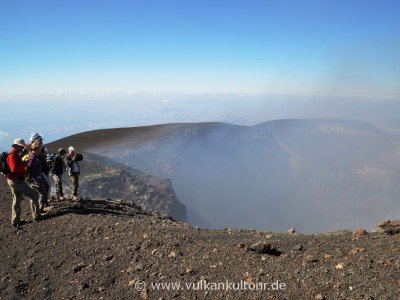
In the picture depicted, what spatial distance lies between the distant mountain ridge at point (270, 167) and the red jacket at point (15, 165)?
742 inches

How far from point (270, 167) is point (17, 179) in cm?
5423

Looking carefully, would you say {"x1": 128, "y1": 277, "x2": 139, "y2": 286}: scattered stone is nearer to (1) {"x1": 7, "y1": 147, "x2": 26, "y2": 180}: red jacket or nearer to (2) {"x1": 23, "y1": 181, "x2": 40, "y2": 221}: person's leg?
(2) {"x1": 23, "y1": 181, "x2": 40, "y2": 221}: person's leg

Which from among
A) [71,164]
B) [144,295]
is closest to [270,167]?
[71,164]

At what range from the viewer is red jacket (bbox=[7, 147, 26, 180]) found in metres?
8.59

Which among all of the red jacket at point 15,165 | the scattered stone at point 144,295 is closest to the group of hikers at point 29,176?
the red jacket at point 15,165

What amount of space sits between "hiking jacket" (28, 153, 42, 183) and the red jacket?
203mm

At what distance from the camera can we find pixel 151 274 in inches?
232

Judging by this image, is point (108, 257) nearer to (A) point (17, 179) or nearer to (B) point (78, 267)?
(B) point (78, 267)

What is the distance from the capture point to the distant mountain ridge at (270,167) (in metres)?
35.9

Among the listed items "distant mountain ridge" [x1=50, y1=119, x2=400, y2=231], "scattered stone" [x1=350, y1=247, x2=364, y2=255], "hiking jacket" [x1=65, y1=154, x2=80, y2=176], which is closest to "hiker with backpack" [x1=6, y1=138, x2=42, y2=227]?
"hiking jacket" [x1=65, y1=154, x2=80, y2=176]

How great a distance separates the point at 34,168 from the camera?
9117mm

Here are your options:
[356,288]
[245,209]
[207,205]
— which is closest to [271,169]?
[245,209]

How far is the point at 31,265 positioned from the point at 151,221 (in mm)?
3481

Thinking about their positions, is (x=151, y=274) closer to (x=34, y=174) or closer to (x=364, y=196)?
(x=34, y=174)
